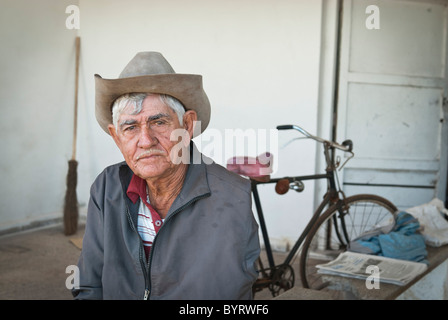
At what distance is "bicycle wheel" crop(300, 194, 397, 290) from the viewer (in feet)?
9.23

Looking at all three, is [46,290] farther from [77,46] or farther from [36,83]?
[77,46]

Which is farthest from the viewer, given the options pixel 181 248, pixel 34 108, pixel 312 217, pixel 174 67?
pixel 34 108

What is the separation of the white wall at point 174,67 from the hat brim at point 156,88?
2377 mm

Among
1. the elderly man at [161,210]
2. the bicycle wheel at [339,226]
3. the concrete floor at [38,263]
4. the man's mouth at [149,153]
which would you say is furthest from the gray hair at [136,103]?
the concrete floor at [38,263]

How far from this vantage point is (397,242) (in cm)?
245

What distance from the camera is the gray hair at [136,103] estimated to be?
4.47 ft

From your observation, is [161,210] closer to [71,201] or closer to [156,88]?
[156,88]

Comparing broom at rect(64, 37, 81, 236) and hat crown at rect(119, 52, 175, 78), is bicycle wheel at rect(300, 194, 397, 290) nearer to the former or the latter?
hat crown at rect(119, 52, 175, 78)

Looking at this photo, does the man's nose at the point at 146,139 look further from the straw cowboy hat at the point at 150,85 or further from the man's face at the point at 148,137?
the straw cowboy hat at the point at 150,85

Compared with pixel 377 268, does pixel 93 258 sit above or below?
above

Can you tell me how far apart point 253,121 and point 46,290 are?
6.98ft

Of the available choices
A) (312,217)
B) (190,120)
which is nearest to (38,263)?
(312,217)

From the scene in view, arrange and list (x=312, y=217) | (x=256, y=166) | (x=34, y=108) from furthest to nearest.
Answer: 1. (x=34, y=108)
2. (x=312, y=217)
3. (x=256, y=166)

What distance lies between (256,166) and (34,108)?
2762 mm
